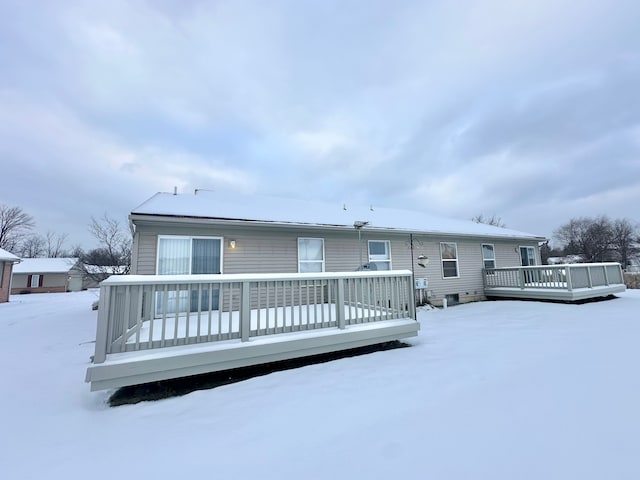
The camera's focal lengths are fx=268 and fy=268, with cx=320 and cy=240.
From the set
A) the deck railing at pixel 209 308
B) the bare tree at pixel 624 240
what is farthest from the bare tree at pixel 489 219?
the deck railing at pixel 209 308

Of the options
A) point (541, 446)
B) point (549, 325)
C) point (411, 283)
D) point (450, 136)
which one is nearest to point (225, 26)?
point (411, 283)

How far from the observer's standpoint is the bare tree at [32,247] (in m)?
35.9

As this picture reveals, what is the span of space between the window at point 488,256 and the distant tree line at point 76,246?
56.4 feet

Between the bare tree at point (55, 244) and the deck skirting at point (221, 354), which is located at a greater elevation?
the bare tree at point (55, 244)

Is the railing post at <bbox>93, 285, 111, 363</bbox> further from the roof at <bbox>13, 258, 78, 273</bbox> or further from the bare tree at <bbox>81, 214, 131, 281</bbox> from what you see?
the roof at <bbox>13, 258, 78, 273</bbox>

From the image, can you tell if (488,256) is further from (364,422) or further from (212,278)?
(212,278)

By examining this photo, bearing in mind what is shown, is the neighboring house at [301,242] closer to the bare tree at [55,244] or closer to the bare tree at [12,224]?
the bare tree at [12,224]

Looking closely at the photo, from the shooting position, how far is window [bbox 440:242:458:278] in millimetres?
10449

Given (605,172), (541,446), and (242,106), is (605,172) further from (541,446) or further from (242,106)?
(541,446)

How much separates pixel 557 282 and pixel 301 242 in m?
9.04

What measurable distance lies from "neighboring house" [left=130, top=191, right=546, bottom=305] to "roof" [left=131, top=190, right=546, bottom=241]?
27 mm

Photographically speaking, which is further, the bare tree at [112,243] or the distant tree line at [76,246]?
the distant tree line at [76,246]

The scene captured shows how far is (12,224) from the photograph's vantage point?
28391 millimetres

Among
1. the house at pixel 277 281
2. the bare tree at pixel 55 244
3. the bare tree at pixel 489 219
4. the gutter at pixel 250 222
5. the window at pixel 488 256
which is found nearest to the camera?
the house at pixel 277 281
